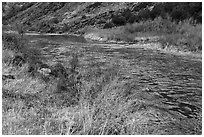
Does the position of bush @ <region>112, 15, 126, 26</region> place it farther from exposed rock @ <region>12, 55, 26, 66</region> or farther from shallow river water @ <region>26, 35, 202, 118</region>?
exposed rock @ <region>12, 55, 26, 66</region>

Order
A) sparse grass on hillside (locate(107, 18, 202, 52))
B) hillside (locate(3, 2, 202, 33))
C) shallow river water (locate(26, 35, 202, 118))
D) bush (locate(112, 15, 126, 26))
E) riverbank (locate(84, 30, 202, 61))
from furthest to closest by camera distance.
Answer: bush (locate(112, 15, 126, 26)) < hillside (locate(3, 2, 202, 33)) < sparse grass on hillside (locate(107, 18, 202, 52)) < riverbank (locate(84, 30, 202, 61)) < shallow river water (locate(26, 35, 202, 118))

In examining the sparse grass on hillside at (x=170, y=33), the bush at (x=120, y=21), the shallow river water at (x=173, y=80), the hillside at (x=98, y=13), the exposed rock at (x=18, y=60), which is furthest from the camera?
the bush at (x=120, y=21)

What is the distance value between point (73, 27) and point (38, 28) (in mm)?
12164

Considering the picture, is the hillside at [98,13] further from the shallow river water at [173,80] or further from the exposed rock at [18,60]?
the shallow river water at [173,80]

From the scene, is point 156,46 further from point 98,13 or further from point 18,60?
point 98,13

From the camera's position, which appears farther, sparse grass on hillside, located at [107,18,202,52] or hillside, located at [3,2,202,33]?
hillside, located at [3,2,202,33]

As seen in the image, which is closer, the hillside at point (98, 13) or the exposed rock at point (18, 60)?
the exposed rock at point (18, 60)

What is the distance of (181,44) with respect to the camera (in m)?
21.5

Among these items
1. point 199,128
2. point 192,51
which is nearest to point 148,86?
point 199,128

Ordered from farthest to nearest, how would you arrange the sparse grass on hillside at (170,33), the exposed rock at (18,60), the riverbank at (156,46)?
the sparse grass on hillside at (170,33) → the riverbank at (156,46) → the exposed rock at (18,60)

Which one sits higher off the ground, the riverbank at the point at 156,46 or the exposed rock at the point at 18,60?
the exposed rock at the point at 18,60

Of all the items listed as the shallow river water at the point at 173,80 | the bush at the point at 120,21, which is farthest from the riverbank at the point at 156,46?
the bush at the point at 120,21

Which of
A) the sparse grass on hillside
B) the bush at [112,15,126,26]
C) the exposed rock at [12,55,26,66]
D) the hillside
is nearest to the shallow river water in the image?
the exposed rock at [12,55,26,66]

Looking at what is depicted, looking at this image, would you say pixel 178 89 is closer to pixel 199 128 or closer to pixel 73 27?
pixel 199 128
